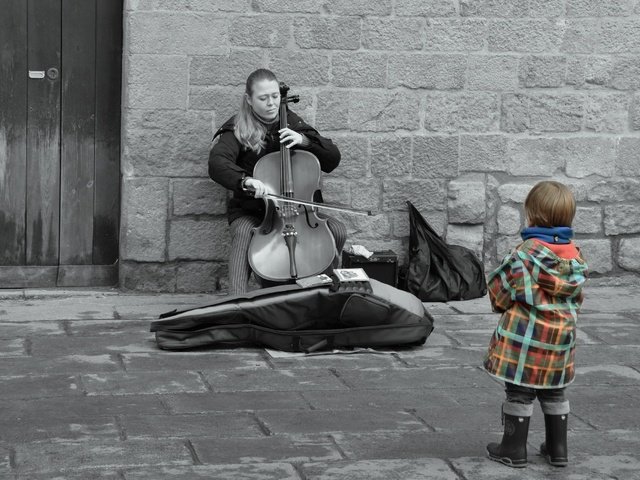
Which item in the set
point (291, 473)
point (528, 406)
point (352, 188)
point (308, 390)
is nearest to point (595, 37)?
point (352, 188)

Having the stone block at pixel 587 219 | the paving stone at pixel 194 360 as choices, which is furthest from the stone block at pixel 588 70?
the paving stone at pixel 194 360

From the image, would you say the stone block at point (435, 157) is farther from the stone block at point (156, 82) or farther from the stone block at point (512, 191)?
the stone block at point (156, 82)

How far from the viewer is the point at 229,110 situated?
675 centimetres

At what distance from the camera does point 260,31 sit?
6.72 metres

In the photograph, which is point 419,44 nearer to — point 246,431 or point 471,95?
point 471,95

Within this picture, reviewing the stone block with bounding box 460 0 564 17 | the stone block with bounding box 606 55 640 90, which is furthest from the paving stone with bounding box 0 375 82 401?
the stone block with bounding box 606 55 640 90

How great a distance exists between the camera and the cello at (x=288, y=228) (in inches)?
Answer: 240

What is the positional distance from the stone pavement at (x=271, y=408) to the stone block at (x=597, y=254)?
0.99 m

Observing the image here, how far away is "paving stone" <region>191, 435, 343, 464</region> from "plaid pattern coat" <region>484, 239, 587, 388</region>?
65 centimetres

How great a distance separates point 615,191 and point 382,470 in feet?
12.5

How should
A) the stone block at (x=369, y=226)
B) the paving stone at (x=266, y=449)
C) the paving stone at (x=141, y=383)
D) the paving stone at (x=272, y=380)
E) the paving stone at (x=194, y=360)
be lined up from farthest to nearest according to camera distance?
1. the stone block at (x=369, y=226)
2. the paving stone at (x=194, y=360)
3. the paving stone at (x=272, y=380)
4. the paving stone at (x=141, y=383)
5. the paving stone at (x=266, y=449)

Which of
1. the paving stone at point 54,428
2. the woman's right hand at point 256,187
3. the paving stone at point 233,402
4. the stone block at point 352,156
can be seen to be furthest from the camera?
the stone block at point 352,156

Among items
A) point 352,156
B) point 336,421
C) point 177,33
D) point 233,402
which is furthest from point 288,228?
point 336,421

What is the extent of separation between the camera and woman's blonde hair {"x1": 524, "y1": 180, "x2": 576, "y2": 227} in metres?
3.85
